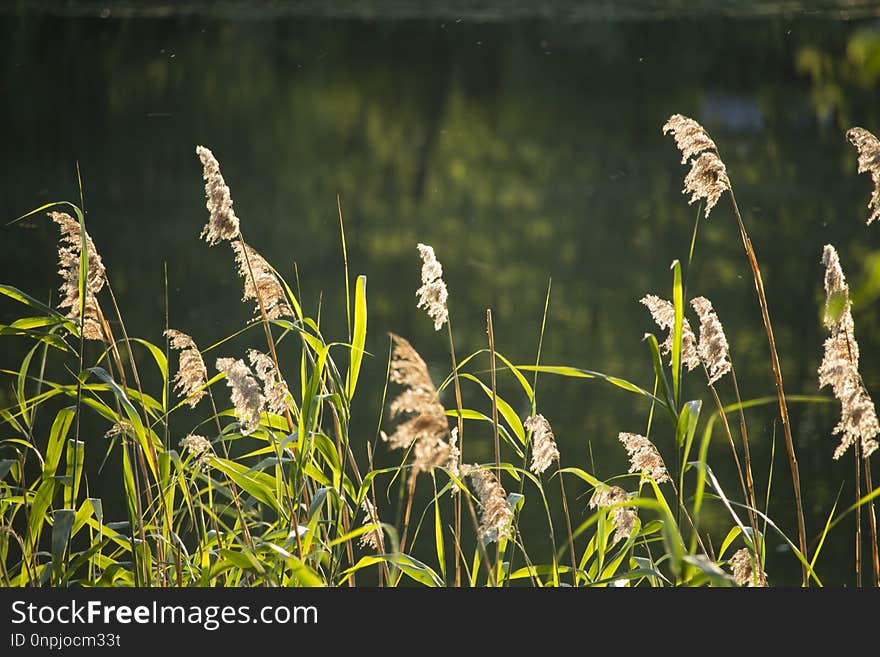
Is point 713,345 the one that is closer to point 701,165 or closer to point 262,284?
point 701,165

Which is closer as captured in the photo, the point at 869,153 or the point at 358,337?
the point at 869,153

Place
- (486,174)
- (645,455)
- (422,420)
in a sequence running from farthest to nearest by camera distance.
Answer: (486,174) → (645,455) → (422,420)

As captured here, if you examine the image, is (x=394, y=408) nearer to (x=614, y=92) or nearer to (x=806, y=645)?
(x=806, y=645)

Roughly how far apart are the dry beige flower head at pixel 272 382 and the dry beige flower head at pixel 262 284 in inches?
2.0

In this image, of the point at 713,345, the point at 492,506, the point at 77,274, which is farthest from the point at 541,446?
the point at 77,274

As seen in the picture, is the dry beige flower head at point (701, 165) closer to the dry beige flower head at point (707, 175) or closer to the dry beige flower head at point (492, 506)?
the dry beige flower head at point (707, 175)

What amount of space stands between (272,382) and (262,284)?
11 cm

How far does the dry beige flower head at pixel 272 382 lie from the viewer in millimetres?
1119

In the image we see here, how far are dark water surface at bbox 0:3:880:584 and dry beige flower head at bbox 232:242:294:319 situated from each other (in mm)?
1359

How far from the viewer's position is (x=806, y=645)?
99 cm

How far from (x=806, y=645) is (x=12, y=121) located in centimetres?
504

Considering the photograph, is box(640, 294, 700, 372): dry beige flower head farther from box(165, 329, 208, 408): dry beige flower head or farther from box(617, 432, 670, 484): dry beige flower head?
box(165, 329, 208, 408): dry beige flower head

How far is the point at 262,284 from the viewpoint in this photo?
3.75ft

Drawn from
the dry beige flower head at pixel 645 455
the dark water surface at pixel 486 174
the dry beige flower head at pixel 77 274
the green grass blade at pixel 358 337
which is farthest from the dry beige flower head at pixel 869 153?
the dark water surface at pixel 486 174
